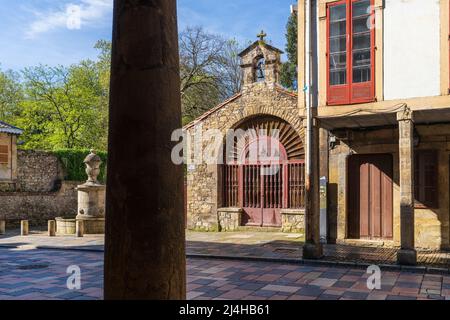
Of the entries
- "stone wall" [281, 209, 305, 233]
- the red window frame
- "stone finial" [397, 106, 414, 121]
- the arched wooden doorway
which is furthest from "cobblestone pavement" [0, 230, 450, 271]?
the red window frame

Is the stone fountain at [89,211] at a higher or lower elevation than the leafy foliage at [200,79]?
lower

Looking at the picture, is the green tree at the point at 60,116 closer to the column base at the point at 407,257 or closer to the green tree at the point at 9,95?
the green tree at the point at 9,95

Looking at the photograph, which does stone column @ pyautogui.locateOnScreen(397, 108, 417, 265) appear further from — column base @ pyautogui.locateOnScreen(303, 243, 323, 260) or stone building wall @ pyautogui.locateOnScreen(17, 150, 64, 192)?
stone building wall @ pyautogui.locateOnScreen(17, 150, 64, 192)

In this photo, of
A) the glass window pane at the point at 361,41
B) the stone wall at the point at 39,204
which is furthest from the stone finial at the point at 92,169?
A: the glass window pane at the point at 361,41

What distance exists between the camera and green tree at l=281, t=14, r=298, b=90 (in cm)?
2973

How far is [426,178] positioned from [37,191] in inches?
711

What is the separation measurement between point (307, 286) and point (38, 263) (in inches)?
242

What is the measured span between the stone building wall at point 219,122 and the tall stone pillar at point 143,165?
1389 centimetres

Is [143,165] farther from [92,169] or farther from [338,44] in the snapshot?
[92,169]

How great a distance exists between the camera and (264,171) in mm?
15617

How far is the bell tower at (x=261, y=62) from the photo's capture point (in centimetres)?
1555

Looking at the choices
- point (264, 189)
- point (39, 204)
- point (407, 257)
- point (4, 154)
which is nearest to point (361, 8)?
point (407, 257)

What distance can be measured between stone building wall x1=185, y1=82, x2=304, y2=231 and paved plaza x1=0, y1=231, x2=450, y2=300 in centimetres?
378

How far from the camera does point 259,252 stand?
34.8 ft
